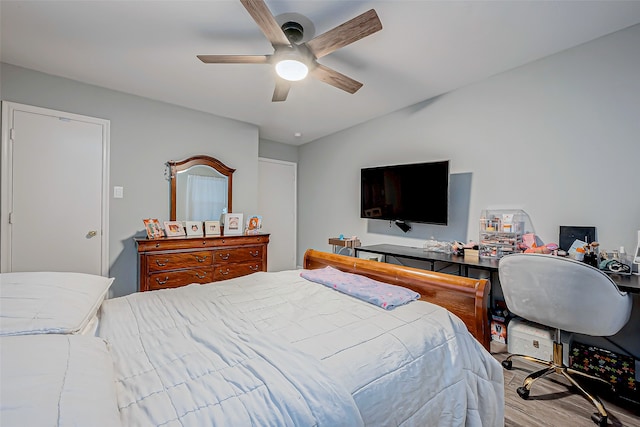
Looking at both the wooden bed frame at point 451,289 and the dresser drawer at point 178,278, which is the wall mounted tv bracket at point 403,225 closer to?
the wooden bed frame at point 451,289

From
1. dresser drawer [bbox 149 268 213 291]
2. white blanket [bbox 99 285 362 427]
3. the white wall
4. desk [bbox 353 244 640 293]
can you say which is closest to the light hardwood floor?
desk [bbox 353 244 640 293]

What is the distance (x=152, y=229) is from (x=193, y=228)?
0.44 m

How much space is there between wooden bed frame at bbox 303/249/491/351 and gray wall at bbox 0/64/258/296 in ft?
9.06

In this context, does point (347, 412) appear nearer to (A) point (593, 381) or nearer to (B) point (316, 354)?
(B) point (316, 354)

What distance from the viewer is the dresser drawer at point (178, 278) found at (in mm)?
2967

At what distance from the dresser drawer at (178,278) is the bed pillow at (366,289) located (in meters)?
1.73

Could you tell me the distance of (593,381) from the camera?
79.2 inches

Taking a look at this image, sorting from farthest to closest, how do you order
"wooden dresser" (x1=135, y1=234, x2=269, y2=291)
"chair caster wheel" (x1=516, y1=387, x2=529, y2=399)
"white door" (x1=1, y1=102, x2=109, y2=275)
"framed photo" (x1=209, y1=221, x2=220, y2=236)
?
"framed photo" (x1=209, y1=221, x2=220, y2=236) → "wooden dresser" (x1=135, y1=234, x2=269, y2=291) → "white door" (x1=1, y1=102, x2=109, y2=275) → "chair caster wheel" (x1=516, y1=387, x2=529, y2=399)

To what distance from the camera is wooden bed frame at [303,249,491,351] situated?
60.4 inches

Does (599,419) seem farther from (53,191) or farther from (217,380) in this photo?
(53,191)

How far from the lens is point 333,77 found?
222cm

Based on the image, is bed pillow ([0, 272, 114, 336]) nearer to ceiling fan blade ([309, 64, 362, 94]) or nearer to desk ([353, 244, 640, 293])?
ceiling fan blade ([309, 64, 362, 94])

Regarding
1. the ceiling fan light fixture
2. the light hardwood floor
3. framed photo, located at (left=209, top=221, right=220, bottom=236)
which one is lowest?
the light hardwood floor

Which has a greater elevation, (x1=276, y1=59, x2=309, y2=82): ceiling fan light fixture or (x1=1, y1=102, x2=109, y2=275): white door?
(x1=276, y1=59, x2=309, y2=82): ceiling fan light fixture
